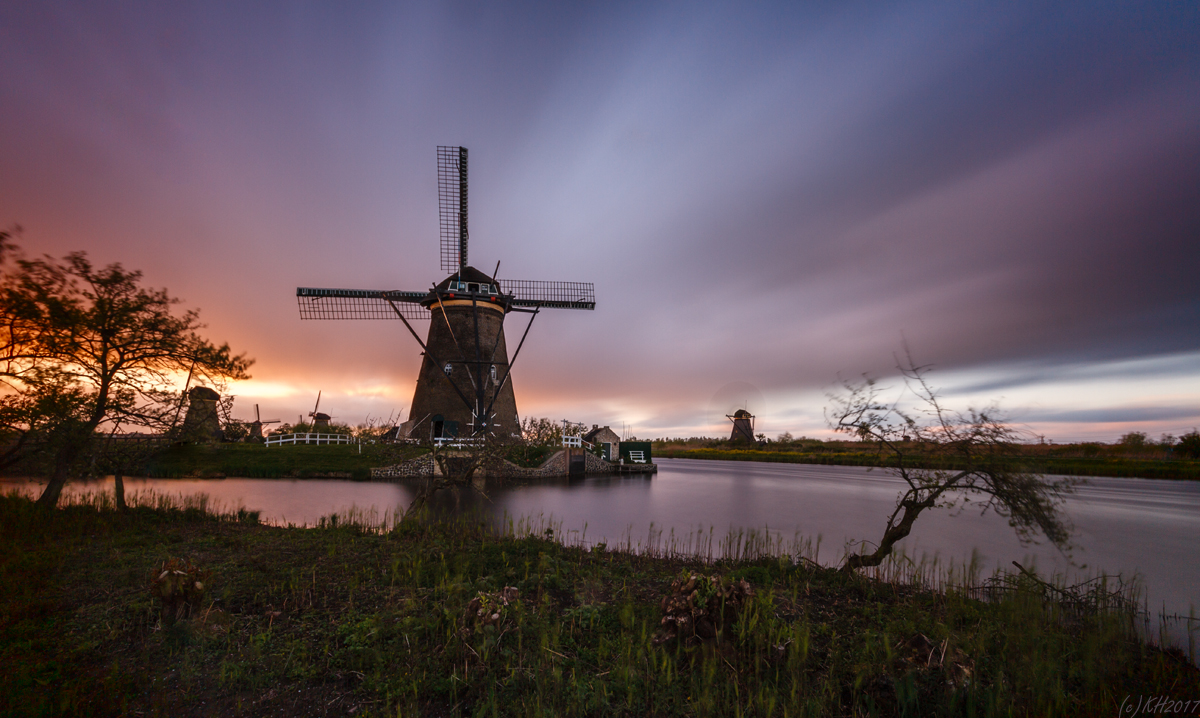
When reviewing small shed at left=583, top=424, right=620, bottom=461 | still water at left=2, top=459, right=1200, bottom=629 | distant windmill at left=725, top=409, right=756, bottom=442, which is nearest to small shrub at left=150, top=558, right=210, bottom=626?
still water at left=2, top=459, right=1200, bottom=629

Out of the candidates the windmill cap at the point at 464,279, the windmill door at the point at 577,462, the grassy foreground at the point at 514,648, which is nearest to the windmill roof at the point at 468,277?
the windmill cap at the point at 464,279

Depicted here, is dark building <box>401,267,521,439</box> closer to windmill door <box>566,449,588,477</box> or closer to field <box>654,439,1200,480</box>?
windmill door <box>566,449,588,477</box>

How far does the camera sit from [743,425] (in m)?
72.4

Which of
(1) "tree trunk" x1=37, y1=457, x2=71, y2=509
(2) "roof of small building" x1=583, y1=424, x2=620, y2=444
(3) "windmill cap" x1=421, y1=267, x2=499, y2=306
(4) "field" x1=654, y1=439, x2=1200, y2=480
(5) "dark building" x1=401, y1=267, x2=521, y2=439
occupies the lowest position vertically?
(4) "field" x1=654, y1=439, x2=1200, y2=480

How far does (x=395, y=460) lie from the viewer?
457 inches

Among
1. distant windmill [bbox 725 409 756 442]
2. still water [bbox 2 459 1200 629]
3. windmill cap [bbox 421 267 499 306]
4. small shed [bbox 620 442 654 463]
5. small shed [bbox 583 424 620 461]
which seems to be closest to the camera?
still water [bbox 2 459 1200 629]

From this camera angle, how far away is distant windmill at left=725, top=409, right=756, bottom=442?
7219 cm

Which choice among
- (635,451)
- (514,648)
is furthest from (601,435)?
(514,648)

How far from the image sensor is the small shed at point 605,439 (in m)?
38.2

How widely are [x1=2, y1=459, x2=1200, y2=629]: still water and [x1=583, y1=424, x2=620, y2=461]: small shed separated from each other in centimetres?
787

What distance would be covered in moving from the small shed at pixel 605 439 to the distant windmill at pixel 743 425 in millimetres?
38258

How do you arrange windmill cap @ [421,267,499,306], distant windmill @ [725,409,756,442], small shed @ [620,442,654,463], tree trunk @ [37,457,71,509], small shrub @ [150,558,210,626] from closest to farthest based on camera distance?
small shrub @ [150,558,210,626] → tree trunk @ [37,457,71,509] → windmill cap @ [421,267,499,306] → small shed @ [620,442,654,463] → distant windmill @ [725,409,756,442]

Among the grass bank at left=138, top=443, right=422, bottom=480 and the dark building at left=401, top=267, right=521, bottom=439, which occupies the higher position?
the dark building at left=401, top=267, right=521, bottom=439

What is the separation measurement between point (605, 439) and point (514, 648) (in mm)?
34015
